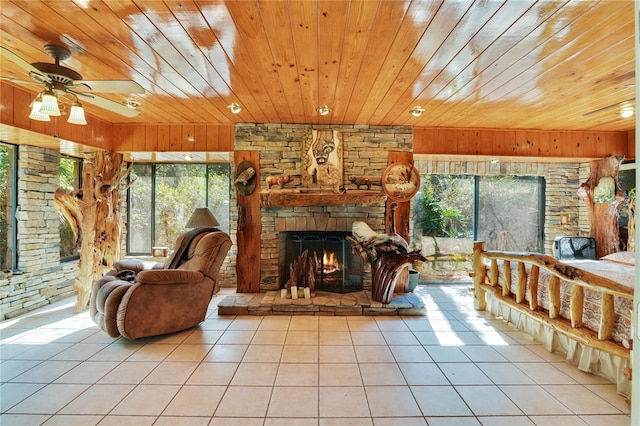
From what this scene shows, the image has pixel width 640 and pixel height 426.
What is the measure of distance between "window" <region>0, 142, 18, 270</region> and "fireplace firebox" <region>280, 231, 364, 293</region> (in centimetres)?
315

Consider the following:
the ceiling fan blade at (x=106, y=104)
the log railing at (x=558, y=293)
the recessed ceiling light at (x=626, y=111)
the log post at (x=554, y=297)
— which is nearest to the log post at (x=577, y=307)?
the log railing at (x=558, y=293)

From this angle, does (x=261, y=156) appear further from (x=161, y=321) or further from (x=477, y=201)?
(x=477, y=201)

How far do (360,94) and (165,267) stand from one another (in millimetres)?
2815

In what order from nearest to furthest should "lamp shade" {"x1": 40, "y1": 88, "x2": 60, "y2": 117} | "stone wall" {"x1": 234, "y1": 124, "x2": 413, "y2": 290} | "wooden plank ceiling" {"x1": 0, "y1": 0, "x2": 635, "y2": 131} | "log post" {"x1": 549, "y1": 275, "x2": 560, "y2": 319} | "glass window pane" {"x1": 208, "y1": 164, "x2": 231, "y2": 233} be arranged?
"wooden plank ceiling" {"x1": 0, "y1": 0, "x2": 635, "y2": 131} → "lamp shade" {"x1": 40, "y1": 88, "x2": 60, "y2": 117} → "log post" {"x1": 549, "y1": 275, "x2": 560, "y2": 319} → "stone wall" {"x1": 234, "y1": 124, "x2": 413, "y2": 290} → "glass window pane" {"x1": 208, "y1": 164, "x2": 231, "y2": 233}

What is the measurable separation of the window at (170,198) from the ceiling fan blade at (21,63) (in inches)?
118

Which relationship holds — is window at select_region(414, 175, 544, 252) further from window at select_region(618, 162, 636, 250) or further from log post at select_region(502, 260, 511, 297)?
log post at select_region(502, 260, 511, 297)

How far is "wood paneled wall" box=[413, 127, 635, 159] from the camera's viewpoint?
391cm

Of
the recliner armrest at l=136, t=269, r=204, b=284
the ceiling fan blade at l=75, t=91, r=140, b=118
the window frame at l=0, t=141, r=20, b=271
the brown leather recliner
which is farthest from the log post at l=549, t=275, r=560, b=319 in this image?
the window frame at l=0, t=141, r=20, b=271

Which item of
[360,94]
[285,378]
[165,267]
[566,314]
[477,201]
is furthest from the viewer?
[477,201]

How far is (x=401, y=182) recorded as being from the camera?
3807 mm

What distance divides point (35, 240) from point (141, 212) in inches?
57.6

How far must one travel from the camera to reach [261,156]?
384cm

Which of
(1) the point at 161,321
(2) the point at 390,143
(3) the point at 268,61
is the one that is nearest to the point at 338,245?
(2) the point at 390,143

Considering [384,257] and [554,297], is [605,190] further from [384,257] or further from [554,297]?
[384,257]
